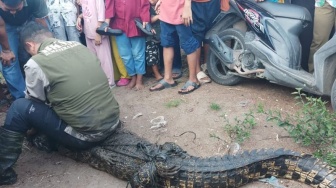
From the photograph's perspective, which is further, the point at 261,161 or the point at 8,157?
the point at 8,157

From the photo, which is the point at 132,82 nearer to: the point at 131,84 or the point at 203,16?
the point at 131,84

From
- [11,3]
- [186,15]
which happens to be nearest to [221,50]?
[186,15]

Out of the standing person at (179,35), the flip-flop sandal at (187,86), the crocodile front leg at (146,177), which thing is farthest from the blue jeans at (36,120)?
the standing person at (179,35)

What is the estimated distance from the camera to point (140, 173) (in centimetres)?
351

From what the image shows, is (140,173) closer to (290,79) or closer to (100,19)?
(290,79)

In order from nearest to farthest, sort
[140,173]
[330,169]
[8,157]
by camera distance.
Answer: [330,169] → [140,173] → [8,157]

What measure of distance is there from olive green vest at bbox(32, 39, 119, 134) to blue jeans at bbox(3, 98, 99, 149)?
9cm

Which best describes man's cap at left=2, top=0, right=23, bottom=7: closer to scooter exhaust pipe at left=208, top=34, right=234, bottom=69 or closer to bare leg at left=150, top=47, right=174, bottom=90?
bare leg at left=150, top=47, right=174, bottom=90

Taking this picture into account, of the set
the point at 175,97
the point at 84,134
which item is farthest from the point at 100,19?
the point at 84,134

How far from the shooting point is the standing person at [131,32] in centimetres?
548

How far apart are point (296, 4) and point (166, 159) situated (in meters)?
2.74

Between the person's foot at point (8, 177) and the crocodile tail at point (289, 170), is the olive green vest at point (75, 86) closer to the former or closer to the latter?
the person's foot at point (8, 177)

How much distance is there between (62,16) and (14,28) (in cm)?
70

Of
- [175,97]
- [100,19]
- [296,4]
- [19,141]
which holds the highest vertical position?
[296,4]
